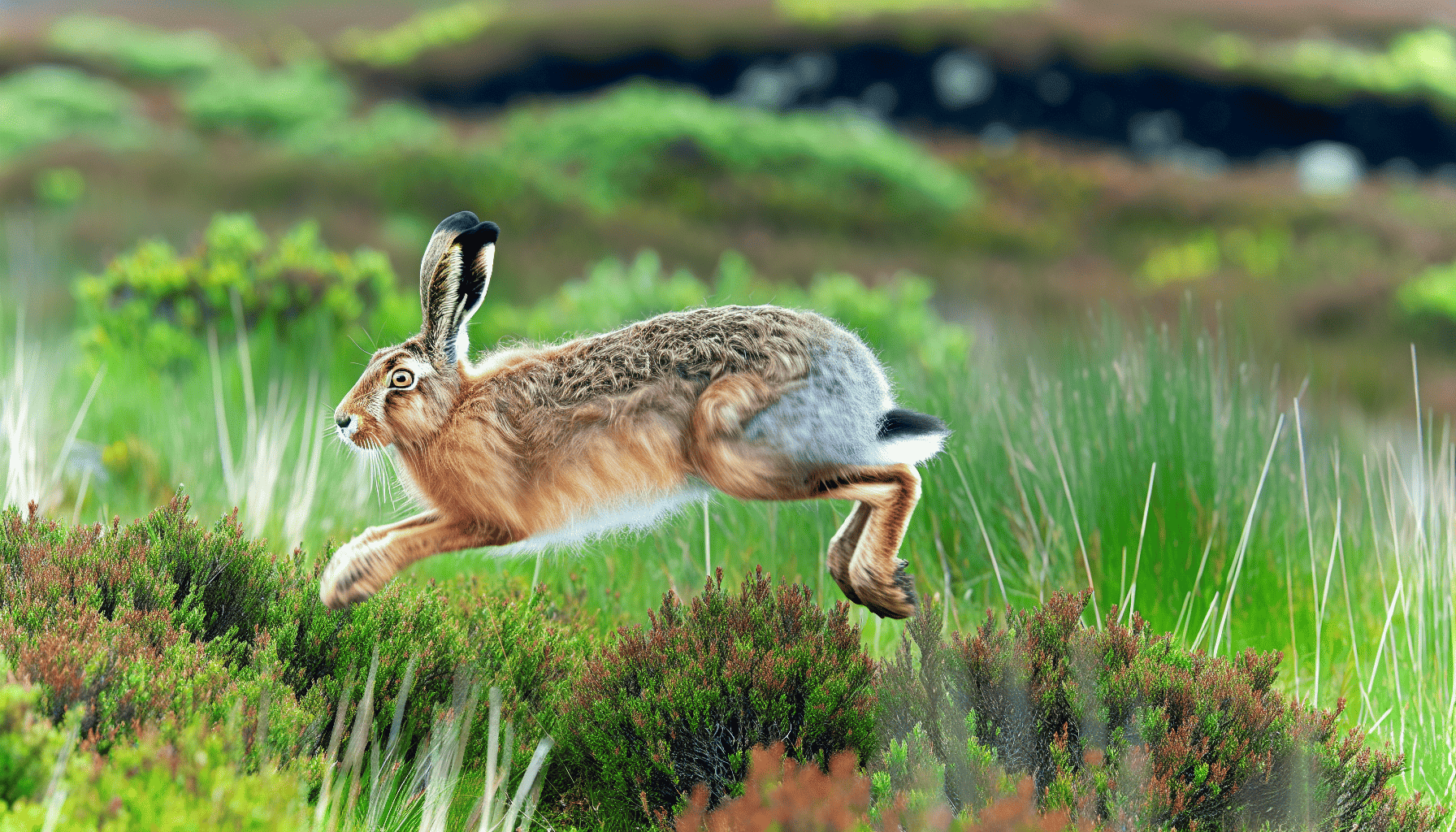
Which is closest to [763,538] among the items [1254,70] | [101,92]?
[1254,70]

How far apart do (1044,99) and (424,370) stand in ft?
81.0

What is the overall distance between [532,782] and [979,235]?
15.5m

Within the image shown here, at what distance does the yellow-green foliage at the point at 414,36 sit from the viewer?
26.5 m

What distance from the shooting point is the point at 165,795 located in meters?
2.20

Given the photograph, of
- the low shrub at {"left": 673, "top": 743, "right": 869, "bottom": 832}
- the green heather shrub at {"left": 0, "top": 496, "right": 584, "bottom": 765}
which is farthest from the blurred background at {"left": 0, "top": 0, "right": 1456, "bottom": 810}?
the low shrub at {"left": 673, "top": 743, "right": 869, "bottom": 832}

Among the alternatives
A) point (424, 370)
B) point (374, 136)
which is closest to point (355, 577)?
point (424, 370)

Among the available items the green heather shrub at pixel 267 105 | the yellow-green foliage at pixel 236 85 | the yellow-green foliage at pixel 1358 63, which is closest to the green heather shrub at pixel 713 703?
the yellow-green foliage at pixel 236 85

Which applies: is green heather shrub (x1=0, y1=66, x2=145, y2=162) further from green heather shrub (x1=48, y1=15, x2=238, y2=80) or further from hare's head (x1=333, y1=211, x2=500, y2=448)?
hare's head (x1=333, y1=211, x2=500, y2=448)

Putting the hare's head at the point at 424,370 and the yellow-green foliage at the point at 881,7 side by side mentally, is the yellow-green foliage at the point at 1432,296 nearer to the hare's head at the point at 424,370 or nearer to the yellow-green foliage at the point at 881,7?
the yellow-green foliage at the point at 881,7

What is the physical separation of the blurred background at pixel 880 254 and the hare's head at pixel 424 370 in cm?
18

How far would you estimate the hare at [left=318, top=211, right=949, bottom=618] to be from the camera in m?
2.21

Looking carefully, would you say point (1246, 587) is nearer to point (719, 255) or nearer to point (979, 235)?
point (719, 255)

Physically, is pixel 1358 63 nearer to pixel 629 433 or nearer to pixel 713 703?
pixel 713 703

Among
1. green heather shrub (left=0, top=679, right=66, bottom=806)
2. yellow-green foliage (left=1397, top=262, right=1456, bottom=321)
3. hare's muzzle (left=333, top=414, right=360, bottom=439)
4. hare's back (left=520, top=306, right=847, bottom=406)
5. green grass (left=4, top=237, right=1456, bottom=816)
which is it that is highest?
hare's back (left=520, top=306, right=847, bottom=406)
